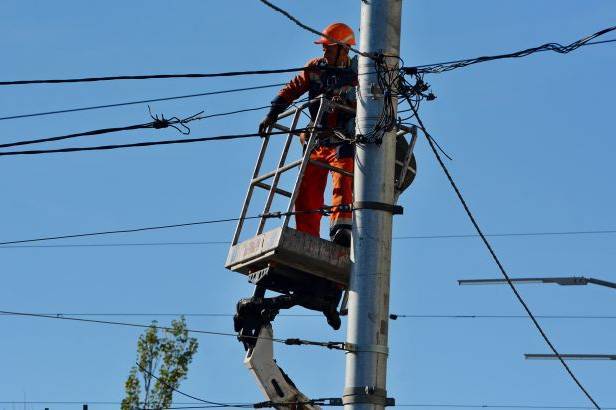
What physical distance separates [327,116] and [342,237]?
58.7 inches

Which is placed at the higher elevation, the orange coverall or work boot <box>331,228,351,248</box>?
the orange coverall

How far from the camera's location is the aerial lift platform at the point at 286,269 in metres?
15.1

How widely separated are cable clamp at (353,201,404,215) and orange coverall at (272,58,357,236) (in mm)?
1061

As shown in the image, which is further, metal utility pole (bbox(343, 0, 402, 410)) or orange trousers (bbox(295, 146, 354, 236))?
orange trousers (bbox(295, 146, 354, 236))

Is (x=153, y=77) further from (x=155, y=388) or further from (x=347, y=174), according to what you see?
(x=155, y=388)

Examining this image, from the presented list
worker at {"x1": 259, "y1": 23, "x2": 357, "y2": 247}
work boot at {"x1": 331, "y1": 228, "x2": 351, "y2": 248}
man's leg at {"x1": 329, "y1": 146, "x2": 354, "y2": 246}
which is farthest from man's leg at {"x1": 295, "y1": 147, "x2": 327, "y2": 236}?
work boot at {"x1": 331, "y1": 228, "x2": 351, "y2": 248}

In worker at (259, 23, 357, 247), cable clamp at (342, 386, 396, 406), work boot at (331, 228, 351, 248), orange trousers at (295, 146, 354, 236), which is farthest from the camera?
worker at (259, 23, 357, 247)

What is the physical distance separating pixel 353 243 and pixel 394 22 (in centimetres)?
200

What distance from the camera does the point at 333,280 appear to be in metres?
15.2

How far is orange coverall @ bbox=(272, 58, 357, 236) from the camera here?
1579cm

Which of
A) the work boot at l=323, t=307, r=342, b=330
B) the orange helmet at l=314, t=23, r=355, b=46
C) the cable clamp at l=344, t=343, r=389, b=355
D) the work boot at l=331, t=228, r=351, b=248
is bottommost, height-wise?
the cable clamp at l=344, t=343, r=389, b=355

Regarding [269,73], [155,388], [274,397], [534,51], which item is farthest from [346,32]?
[155,388]

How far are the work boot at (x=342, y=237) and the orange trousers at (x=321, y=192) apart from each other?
0.04 meters

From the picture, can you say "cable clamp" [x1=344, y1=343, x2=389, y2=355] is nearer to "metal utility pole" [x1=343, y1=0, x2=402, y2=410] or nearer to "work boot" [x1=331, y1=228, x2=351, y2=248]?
"metal utility pole" [x1=343, y1=0, x2=402, y2=410]
